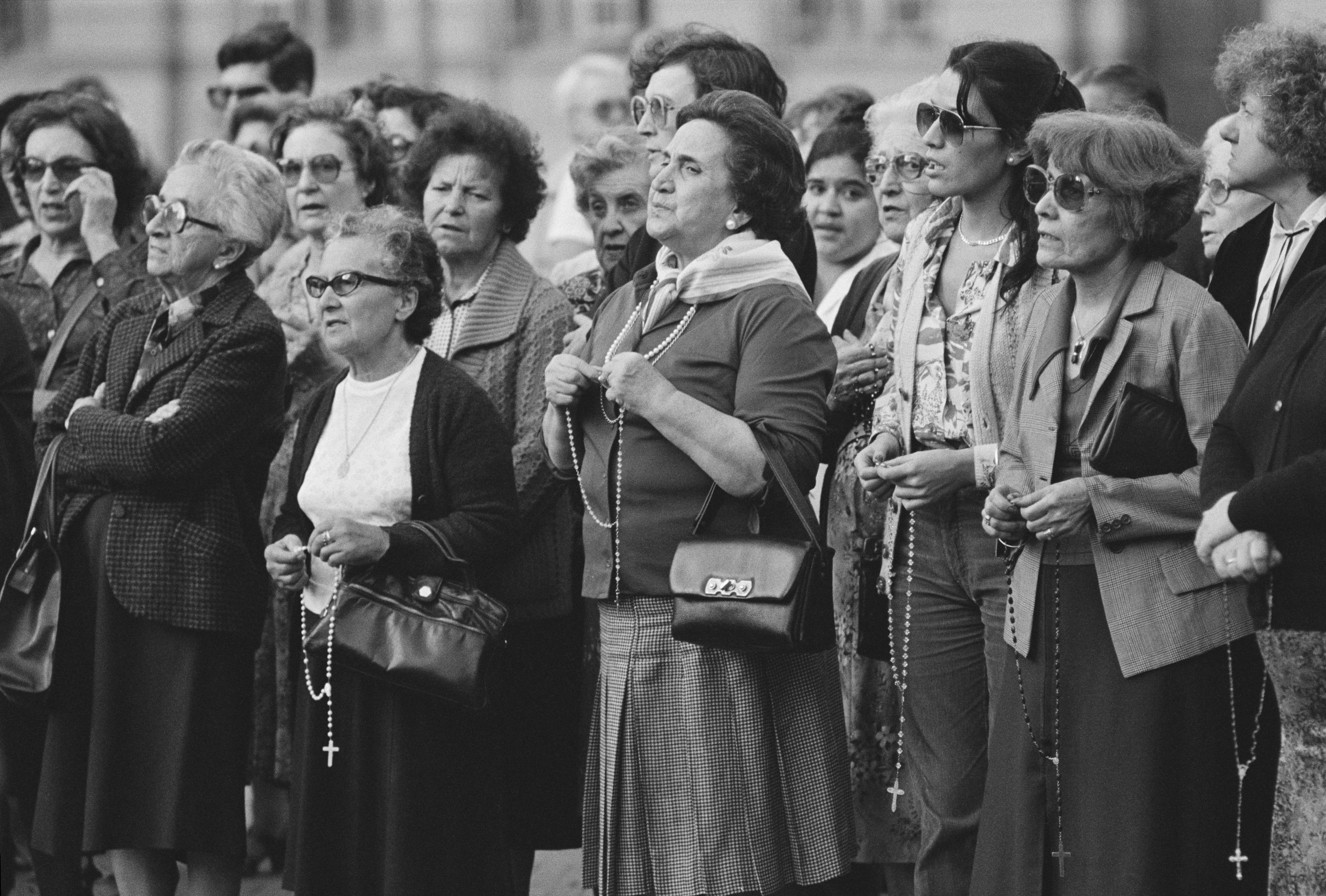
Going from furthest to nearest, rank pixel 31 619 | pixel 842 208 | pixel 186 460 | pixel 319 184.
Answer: pixel 319 184 → pixel 842 208 → pixel 31 619 → pixel 186 460

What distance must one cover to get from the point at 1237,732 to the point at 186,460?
3.05m

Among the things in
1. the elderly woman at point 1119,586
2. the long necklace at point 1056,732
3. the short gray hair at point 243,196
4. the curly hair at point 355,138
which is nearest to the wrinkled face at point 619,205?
the curly hair at point 355,138

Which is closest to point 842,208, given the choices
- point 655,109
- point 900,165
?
point 900,165

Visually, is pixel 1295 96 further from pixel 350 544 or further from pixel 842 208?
pixel 350 544

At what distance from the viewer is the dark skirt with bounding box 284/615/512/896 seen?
5.57 meters

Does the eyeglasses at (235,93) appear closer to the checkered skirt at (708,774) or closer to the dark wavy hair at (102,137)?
the dark wavy hair at (102,137)

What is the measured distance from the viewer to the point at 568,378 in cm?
531

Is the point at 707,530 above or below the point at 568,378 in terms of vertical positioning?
below

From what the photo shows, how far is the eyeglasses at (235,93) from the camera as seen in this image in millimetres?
9719

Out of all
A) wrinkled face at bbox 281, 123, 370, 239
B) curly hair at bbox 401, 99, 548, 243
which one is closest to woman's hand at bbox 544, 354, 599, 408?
curly hair at bbox 401, 99, 548, 243

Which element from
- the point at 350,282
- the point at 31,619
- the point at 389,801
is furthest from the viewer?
the point at 31,619

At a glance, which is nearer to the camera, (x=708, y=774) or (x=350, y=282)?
(x=708, y=774)

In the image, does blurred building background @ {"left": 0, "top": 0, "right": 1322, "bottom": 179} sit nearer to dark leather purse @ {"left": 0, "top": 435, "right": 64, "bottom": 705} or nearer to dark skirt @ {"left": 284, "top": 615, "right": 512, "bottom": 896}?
dark leather purse @ {"left": 0, "top": 435, "right": 64, "bottom": 705}

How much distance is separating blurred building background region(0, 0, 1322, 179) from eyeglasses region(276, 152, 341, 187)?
59.5 feet
